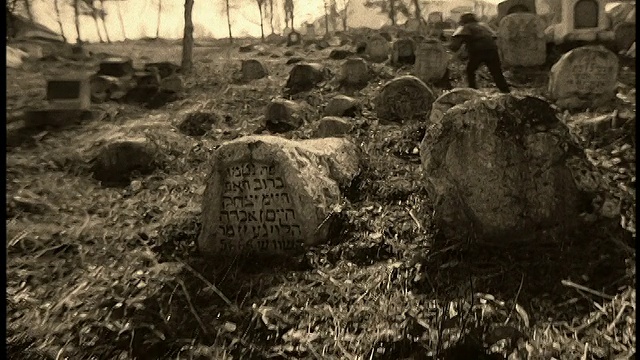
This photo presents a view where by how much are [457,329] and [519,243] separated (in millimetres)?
955

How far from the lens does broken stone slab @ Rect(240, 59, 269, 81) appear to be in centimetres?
1380

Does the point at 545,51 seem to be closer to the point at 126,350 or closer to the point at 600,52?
the point at 600,52

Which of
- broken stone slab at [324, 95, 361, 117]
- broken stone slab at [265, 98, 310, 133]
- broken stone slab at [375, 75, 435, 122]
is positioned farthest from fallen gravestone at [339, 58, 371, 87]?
broken stone slab at [375, 75, 435, 122]

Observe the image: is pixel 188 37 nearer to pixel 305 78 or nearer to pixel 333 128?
pixel 305 78

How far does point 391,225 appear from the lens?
138 inches

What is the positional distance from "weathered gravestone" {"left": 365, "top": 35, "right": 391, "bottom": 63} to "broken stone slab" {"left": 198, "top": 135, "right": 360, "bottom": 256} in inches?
429

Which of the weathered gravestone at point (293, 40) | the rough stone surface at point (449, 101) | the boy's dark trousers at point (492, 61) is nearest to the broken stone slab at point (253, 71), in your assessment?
the boy's dark trousers at point (492, 61)

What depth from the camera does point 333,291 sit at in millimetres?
2838

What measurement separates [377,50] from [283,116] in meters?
7.01

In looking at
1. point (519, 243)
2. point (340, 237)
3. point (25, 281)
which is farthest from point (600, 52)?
point (25, 281)

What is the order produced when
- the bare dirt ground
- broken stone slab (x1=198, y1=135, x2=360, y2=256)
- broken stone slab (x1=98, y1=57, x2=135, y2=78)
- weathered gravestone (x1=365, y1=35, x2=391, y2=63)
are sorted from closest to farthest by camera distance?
the bare dirt ground, broken stone slab (x1=198, y1=135, x2=360, y2=256), weathered gravestone (x1=365, y1=35, x2=391, y2=63), broken stone slab (x1=98, y1=57, x2=135, y2=78)

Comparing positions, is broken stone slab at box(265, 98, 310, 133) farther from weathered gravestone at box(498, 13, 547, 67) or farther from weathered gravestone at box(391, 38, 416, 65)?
weathered gravestone at box(391, 38, 416, 65)

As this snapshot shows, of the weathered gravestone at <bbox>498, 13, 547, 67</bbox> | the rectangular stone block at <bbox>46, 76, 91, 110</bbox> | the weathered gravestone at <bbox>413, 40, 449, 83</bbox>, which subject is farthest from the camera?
the weathered gravestone at <bbox>498, 13, 547, 67</bbox>

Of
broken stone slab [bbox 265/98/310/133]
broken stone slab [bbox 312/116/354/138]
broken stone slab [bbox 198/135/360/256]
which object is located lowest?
broken stone slab [bbox 198/135/360/256]
